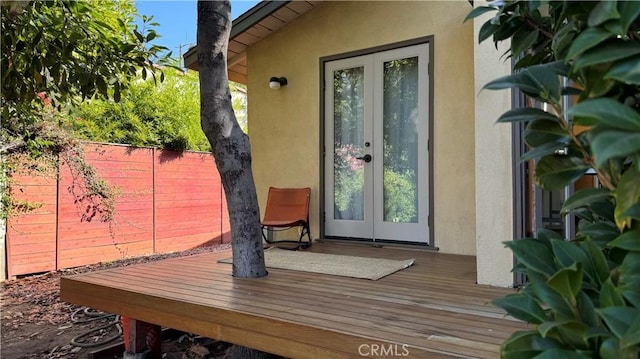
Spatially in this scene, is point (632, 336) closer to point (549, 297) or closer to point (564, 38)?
point (549, 297)

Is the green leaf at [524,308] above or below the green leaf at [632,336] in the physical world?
below

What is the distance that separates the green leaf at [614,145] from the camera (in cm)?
52

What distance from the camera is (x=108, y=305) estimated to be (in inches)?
114

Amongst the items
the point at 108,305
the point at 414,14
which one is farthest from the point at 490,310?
the point at 414,14

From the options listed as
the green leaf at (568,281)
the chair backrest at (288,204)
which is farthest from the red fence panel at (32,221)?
the green leaf at (568,281)

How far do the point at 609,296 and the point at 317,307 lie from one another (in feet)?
5.91

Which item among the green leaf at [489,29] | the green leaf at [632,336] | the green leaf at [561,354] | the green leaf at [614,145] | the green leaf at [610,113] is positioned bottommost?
the green leaf at [561,354]

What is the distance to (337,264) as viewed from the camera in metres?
3.51

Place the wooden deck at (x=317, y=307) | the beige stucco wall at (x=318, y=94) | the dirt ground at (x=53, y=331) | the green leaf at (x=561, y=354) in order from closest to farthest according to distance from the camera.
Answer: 1. the green leaf at (x=561, y=354)
2. the wooden deck at (x=317, y=307)
3. the dirt ground at (x=53, y=331)
4. the beige stucco wall at (x=318, y=94)

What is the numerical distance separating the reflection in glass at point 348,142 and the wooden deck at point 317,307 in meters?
1.50

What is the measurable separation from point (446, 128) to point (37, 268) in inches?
220

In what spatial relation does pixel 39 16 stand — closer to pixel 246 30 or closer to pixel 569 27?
pixel 246 30

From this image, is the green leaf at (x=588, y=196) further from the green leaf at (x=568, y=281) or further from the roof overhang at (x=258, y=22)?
the roof overhang at (x=258, y=22)

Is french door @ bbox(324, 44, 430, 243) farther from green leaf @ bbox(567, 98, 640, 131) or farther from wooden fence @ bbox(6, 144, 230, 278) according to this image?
green leaf @ bbox(567, 98, 640, 131)
